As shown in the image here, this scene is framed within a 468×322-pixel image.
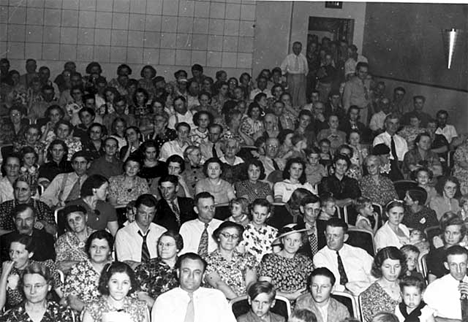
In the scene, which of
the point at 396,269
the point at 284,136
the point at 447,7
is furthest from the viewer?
the point at 447,7

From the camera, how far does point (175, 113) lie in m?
8.23

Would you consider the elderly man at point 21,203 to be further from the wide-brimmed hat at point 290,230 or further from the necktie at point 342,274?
the necktie at point 342,274

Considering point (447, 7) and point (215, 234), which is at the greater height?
point (447, 7)

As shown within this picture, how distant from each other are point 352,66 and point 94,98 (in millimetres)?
4406

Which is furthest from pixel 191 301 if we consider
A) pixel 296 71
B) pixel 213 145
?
pixel 296 71

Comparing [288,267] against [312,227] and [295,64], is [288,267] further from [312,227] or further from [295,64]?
[295,64]

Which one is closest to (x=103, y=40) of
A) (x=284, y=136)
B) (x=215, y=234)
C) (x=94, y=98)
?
(x=94, y=98)

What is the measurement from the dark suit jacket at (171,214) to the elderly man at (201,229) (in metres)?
0.30

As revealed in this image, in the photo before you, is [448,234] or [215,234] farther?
[448,234]

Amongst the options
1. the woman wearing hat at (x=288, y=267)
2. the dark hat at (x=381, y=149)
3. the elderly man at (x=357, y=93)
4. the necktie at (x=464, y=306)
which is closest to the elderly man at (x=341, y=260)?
the woman wearing hat at (x=288, y=267)

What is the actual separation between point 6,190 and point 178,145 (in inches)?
74.9

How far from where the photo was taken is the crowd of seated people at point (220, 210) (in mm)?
4141

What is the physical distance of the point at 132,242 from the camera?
4938 mm

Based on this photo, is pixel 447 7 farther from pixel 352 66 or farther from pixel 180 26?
pixel 180 26
